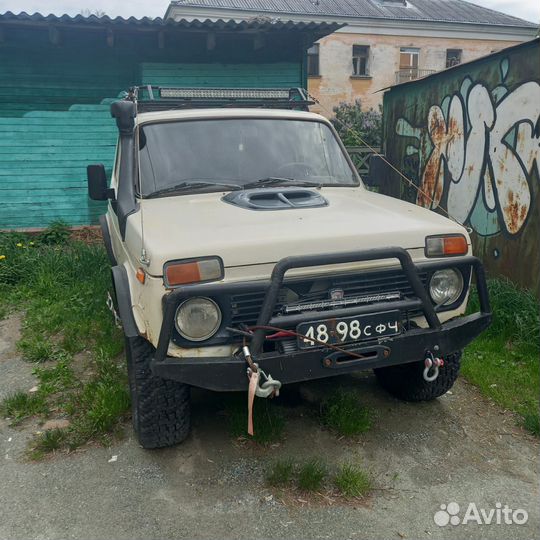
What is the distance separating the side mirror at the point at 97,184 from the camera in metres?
3.84

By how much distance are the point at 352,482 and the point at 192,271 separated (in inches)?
54.8

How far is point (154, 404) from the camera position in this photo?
2.78 m

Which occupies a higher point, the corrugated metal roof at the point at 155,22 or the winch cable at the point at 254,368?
the corrugated metal roof at the point at 155,22

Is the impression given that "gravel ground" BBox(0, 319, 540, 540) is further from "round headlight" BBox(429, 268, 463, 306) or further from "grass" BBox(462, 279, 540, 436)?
"round headlight" BBox(429, 268, 463, 306)

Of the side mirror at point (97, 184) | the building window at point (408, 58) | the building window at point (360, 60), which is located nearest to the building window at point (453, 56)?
the building window at point (408, 58)

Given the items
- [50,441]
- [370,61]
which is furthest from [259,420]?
[370,61]

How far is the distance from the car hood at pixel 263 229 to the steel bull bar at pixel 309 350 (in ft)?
0.39

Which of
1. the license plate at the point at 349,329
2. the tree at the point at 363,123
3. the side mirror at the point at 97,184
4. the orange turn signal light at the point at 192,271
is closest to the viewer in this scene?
the orange turn signal light at the point at 192,271

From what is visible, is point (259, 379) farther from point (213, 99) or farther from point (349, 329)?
point (213, 99)

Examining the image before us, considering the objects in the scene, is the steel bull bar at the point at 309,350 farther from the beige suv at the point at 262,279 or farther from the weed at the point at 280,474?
the weed at the point at 280,474

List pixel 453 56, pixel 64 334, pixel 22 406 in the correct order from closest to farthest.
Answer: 1. pixel 22 406
2. pixel 64 334
3. pixel 453 56

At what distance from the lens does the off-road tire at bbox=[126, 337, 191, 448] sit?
8.98 feet

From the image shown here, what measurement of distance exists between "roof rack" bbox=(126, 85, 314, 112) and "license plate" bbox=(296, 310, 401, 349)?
2.51 m

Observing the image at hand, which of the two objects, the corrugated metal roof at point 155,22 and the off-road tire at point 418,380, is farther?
the corrugated metal roof at point 155,22
